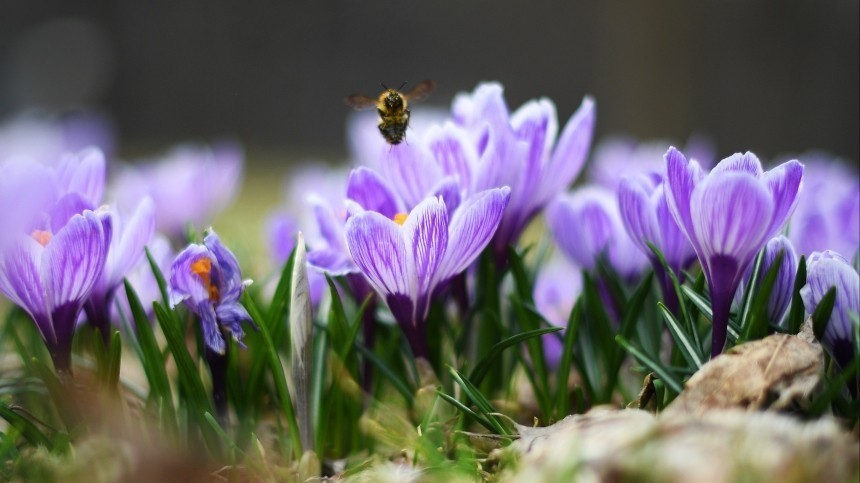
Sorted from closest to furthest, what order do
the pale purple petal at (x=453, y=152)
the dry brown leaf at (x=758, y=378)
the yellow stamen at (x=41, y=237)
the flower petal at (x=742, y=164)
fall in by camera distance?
the dry brown leaf at (x=758, y=378), the flower petal at (x=742, y=164), the yellow stamen at (x=41, y=237), the pale purple petal at (x=453, y=152)

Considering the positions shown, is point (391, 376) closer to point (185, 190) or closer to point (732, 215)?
point (732, 215)

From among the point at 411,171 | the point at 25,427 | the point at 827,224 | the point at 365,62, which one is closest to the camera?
the point at 25,427

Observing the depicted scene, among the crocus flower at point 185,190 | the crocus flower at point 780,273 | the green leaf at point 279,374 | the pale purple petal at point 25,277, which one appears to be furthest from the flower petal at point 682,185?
the crocus flower at point 185,190

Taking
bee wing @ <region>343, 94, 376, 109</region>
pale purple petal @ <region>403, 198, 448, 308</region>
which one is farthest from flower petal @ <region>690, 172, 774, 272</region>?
bee wing @ <region>343, 94, 376, 109</region>

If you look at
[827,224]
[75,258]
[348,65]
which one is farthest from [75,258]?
[348,65]

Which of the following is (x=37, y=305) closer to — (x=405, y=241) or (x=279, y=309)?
(x=279, y=309)

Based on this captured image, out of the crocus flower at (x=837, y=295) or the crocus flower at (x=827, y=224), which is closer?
the crocus flower at (x=837, y=295)

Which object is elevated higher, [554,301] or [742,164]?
[742,164]

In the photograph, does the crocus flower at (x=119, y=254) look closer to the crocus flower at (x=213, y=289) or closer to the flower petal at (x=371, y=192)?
the crocus flower at (x=213, y=289)
